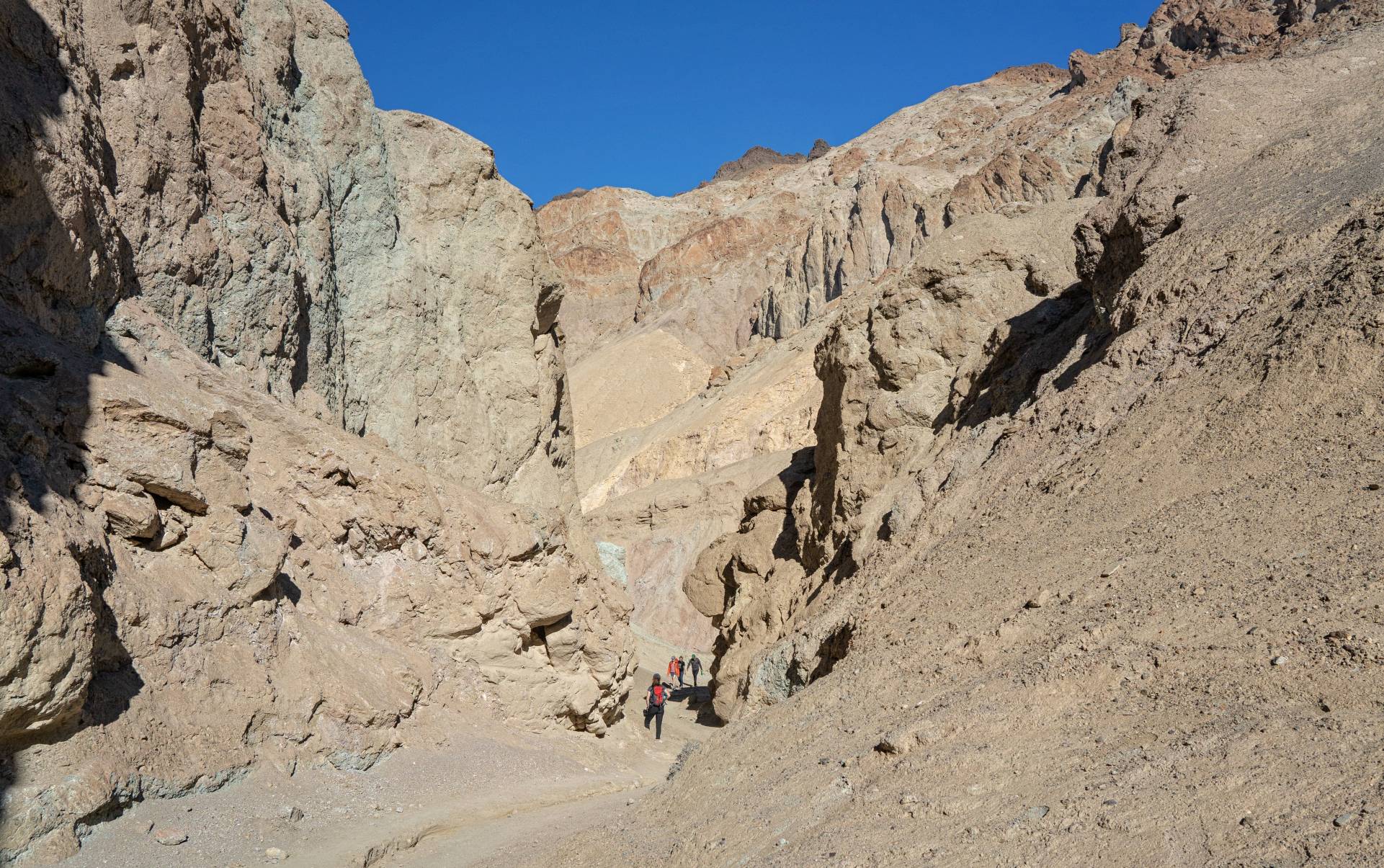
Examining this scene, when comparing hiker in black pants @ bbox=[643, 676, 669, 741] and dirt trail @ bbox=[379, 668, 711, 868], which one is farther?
hiker in black pants @ bbox=[643, 676, 669, 741]

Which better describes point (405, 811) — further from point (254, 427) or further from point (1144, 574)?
point (1144, 574)

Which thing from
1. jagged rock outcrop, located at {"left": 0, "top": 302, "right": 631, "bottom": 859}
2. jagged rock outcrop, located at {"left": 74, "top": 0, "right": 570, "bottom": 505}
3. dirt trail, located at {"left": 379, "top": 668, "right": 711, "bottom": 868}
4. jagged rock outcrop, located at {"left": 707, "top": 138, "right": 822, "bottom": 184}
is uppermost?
jagged rock outcrop, located at {"left": 707, "top": 138, "right": 822, "bottom": 184}

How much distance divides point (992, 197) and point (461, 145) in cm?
4360

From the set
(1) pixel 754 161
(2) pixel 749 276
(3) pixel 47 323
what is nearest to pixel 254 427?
(3) pixel 47 323

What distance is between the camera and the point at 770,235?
83.0m

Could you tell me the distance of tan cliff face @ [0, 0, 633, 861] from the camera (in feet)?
27.3

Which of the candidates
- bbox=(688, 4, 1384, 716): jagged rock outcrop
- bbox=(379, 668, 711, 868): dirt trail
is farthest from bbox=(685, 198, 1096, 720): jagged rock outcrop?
bbox=(379, 668, 711, 868): dirt trail

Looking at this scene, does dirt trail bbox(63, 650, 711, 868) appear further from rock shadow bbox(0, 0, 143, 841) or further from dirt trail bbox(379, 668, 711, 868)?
rock shadow bbox(0, 0, 143, 841)

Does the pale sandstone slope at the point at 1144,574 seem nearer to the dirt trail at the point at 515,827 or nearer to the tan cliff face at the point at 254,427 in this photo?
the dirt trail at the point at 515,827

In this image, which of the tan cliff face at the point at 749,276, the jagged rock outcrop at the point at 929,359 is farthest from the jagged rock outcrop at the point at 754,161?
the jagged rock outcrop at the point at 929,359

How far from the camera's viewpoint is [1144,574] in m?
8.10

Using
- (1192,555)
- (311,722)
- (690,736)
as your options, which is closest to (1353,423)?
(1192,555)

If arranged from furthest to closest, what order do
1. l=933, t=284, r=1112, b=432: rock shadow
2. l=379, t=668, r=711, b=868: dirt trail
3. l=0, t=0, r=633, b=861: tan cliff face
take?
l=933, t=284, r=1112, b=432: rock shadow < l=379, t=668, r=711, b=868: dirt trail < l=0, t=0, r=633, b=861: tan cliff face

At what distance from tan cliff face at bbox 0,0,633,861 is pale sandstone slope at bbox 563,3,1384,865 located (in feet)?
10.3
